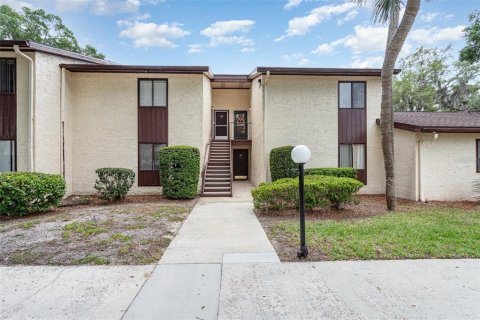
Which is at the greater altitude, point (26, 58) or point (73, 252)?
point (26, 58)

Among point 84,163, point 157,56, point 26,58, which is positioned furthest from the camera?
point 157,56

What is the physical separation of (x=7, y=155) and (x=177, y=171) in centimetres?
627

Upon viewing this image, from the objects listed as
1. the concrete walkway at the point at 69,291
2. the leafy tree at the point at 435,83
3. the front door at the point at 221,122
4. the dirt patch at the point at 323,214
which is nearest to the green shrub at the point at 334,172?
the dirt patch at the point at 323,214

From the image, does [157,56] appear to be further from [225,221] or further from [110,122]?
[225,221]

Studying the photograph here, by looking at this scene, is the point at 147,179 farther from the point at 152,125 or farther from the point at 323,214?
the point at 323,214

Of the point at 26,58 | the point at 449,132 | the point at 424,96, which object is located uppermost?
the point at 424,96

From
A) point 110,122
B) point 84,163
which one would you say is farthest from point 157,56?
point 84,163

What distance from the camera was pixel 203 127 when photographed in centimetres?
1227

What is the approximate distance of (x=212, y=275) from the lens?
156 inches

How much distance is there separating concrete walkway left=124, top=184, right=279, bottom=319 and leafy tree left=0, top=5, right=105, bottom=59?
79.3ft

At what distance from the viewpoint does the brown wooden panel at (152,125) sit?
38.8 feet

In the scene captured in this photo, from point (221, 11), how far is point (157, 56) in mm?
8424

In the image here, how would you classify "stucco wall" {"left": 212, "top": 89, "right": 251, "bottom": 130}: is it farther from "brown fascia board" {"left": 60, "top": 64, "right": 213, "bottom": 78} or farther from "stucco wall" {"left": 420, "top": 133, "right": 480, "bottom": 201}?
"stucco wall" {"left": 420, "top": 133, "right": 480, "bottom": 201}

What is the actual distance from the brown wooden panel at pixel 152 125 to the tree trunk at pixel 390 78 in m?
8.78
